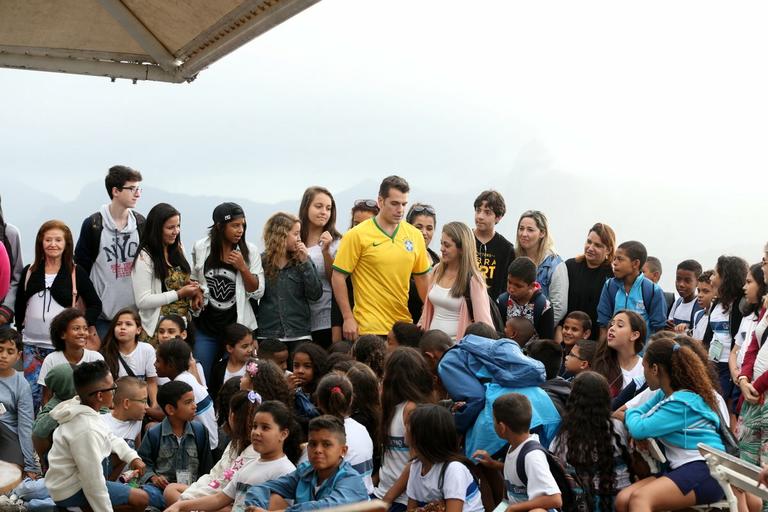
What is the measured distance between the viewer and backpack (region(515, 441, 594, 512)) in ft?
15.7

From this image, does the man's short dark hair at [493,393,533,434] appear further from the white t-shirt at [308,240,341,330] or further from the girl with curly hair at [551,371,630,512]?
the white t-shirt at [308,240,341,330]

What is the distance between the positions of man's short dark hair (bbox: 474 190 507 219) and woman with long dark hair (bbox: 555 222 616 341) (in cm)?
74

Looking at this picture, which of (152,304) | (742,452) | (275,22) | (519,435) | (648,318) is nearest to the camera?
(275,22)

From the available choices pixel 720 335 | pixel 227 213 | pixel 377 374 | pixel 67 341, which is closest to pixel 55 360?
pixel 67 341

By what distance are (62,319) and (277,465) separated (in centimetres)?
217

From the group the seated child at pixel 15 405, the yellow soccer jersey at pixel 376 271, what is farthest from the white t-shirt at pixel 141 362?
the yellow soccer jersey at pixel 376 271

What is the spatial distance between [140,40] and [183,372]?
3.88 m

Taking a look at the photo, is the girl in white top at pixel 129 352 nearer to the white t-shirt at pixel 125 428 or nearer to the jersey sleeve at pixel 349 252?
the white t-shirt at pixel 125 428

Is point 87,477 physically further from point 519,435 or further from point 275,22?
point 275,22

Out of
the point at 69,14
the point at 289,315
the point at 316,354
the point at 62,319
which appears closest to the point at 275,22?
the point at 69,14

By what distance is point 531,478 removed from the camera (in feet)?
15.5

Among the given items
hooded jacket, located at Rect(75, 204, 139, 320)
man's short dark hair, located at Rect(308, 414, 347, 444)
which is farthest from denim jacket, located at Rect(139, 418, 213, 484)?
hooded jacket, located at Rect(75, 204, 139, 320)

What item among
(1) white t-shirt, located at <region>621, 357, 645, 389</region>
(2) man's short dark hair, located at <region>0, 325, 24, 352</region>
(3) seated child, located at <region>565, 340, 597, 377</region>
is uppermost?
→ (2) man's short dark hair, located at <region>0, 325, 24, 352</region>

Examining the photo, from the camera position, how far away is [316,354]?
6449 millimetres
